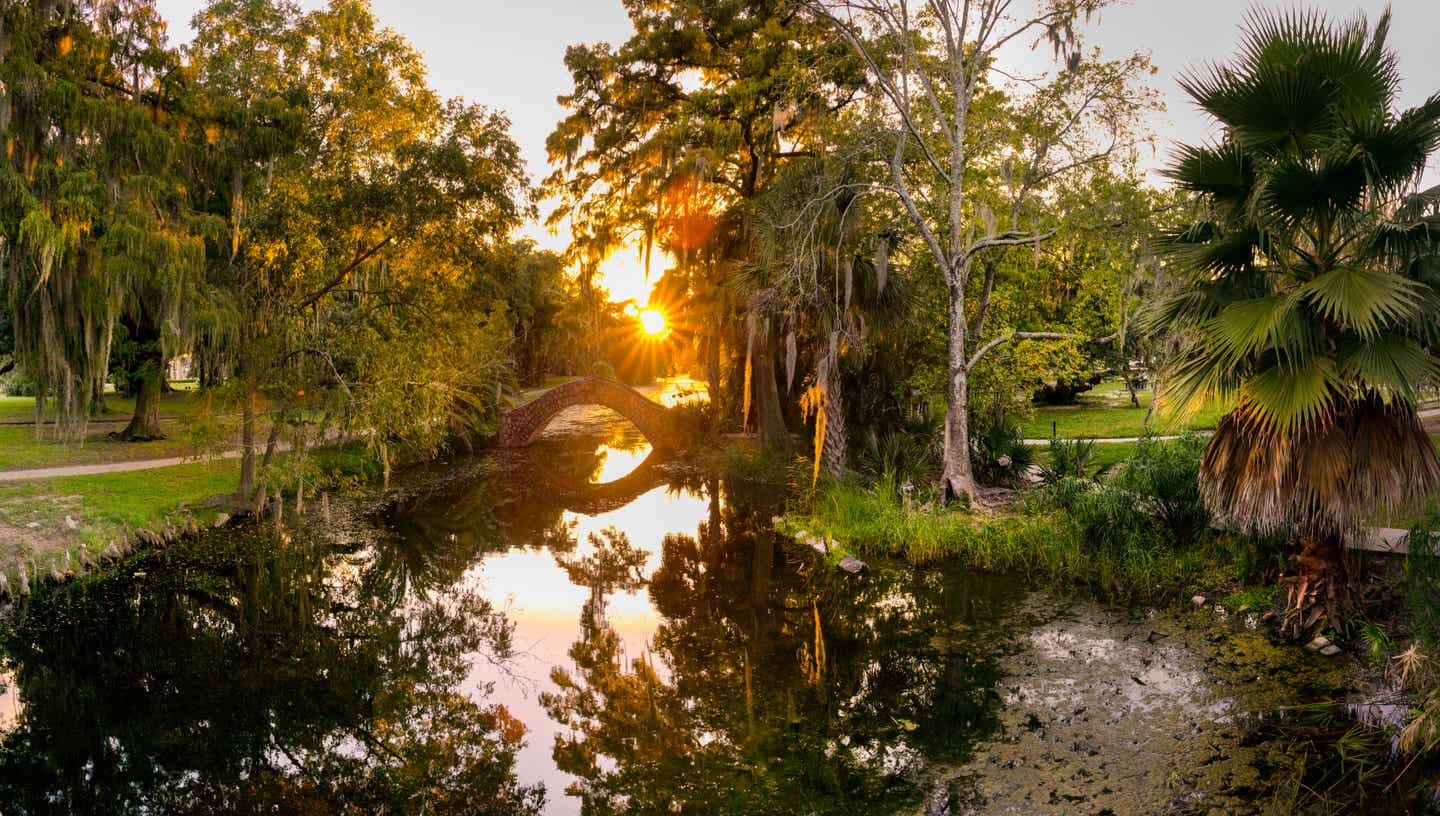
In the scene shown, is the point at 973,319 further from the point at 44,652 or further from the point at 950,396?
the point at 44,652

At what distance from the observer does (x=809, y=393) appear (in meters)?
18.8

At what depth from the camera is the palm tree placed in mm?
8102

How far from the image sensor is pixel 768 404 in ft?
85.6

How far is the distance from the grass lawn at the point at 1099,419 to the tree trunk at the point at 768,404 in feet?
24.6

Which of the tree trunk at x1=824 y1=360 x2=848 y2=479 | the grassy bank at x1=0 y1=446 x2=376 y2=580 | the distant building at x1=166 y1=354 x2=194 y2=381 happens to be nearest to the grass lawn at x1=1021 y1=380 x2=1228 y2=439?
the tree trunk at x1=824 y1=360 x2=848 y2=479

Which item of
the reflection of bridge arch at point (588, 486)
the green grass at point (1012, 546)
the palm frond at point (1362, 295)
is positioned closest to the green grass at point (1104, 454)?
the green grass at point (1012, 546)

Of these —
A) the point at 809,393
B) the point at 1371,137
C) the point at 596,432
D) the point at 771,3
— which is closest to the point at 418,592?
the point at 809,393

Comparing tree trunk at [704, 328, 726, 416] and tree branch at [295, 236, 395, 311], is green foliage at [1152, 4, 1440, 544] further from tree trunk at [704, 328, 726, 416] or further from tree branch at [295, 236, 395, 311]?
tree trunk at [704, 328, 726, 416]

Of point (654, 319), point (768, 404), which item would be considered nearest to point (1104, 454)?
point (768, 404)

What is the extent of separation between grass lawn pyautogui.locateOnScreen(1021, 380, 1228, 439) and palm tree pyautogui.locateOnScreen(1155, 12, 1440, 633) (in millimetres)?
11616

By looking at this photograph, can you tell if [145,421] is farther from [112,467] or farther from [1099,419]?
[1099,419]

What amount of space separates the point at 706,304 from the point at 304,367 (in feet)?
37.6

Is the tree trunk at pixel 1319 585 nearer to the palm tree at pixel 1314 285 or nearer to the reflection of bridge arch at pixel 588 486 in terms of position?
the palm tree at pixel 1314 285

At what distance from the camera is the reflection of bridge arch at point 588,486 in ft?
75.3
